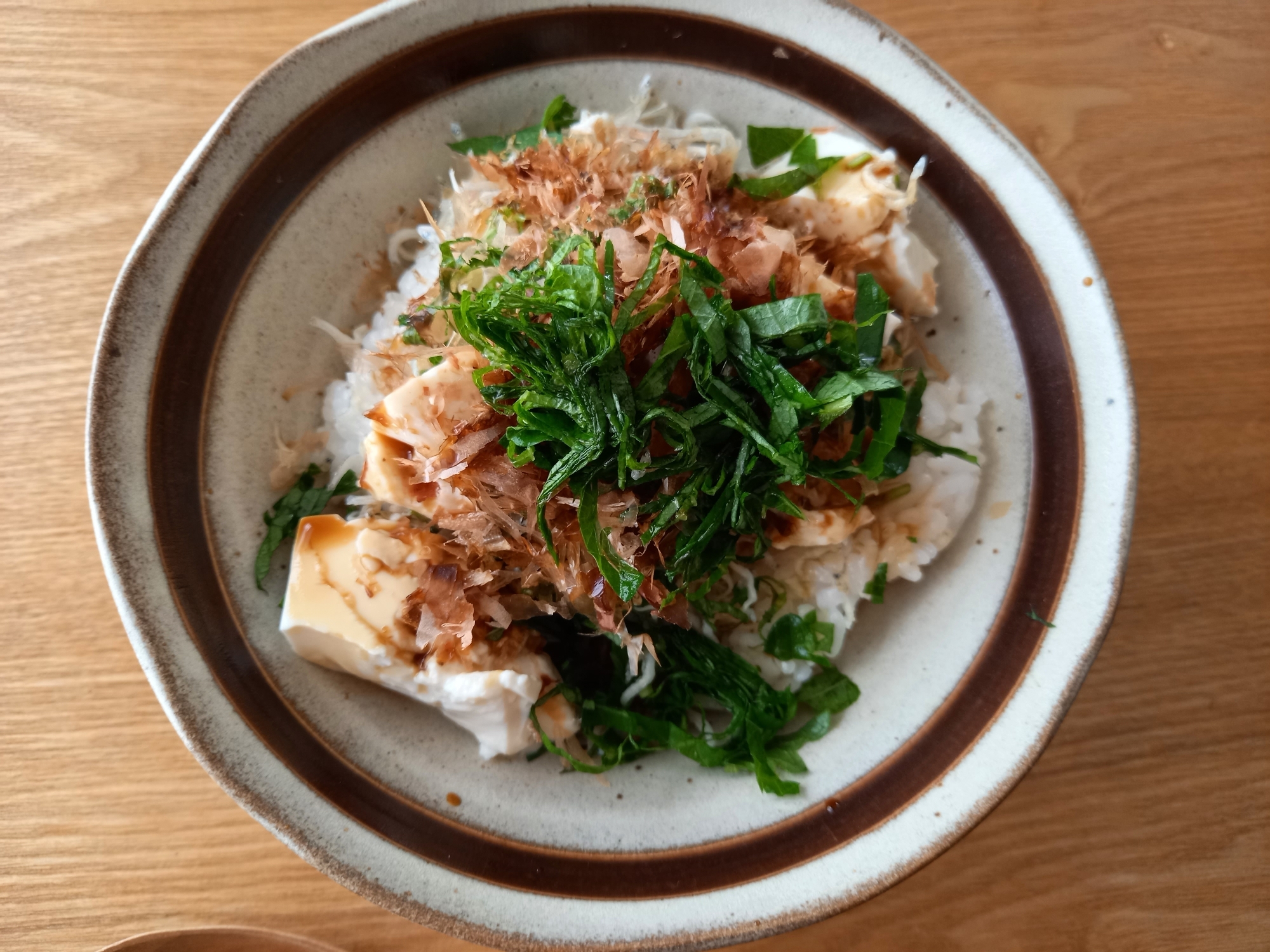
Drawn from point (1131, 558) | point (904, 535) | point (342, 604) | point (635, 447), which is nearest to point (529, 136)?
point (635, 447)

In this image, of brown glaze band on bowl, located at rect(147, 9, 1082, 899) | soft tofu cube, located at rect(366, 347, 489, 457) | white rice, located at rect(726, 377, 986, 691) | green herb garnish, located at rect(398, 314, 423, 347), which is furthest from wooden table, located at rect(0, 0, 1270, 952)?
soft tofu cube, located at rect(366, 347, 489, 457)

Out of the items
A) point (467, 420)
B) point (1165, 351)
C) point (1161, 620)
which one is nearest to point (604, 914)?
point (467, 420)

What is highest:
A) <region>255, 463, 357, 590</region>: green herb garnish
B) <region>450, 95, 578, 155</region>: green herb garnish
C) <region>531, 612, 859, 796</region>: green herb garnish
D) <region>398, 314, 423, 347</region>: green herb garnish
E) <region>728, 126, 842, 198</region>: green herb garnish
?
<region>728, 126, 842, 198</region>: green herb garnish

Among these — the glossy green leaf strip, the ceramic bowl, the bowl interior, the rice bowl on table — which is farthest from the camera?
the glossy green leaf strip

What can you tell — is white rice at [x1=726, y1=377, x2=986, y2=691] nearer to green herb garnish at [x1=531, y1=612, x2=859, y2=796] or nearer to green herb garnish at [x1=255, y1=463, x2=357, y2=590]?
green herb garnish at [x1=531, y1=612, x2=859, y2=796]

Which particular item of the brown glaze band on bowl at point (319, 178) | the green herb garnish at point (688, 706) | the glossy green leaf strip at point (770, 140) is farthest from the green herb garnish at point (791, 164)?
the green herb garnish at point (688, 706)

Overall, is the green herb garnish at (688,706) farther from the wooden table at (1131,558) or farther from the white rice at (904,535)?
the wooden table at (1131,558)
